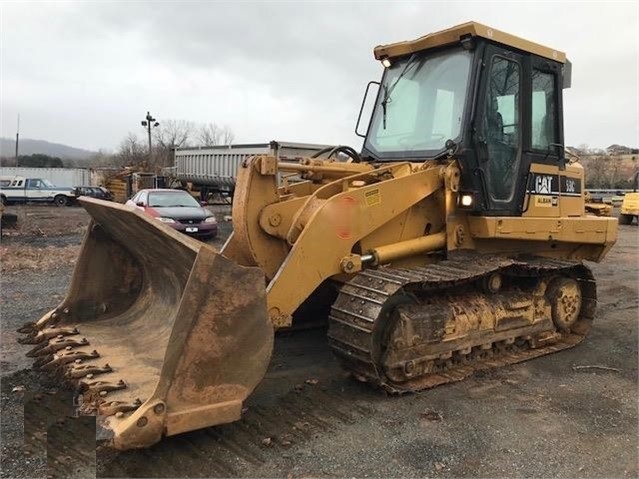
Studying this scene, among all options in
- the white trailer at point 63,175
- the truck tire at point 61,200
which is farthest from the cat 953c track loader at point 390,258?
the white trailer at point 63,175

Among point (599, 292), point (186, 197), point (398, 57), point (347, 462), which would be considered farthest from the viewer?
point (186, 197)

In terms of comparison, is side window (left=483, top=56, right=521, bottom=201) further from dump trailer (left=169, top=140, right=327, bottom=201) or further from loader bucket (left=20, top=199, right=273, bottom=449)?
dump trailer (left=169, top=140, right=327, bottom=201)

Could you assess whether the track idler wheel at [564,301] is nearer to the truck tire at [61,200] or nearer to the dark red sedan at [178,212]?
the dark red sedan at [178,212]

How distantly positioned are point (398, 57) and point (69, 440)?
15.6ft

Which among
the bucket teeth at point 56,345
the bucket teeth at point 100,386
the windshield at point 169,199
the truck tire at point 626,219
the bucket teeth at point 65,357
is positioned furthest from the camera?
the truck tire at point 626,219

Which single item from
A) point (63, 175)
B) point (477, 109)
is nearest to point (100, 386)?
point (477, 109)

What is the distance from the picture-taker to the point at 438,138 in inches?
222

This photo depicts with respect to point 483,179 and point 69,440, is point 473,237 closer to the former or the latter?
point 483,179

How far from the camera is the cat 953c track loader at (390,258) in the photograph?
372 centimetres

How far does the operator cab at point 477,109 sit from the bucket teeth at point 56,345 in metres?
3.37

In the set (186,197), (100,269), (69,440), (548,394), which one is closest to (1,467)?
(69,440)

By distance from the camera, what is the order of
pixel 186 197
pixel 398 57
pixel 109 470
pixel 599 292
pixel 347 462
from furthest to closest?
pixel 186 197
pixel 599 292
pixel 398 57
pixel 347 462
pixel 109 470

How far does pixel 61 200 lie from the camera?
34.1 m

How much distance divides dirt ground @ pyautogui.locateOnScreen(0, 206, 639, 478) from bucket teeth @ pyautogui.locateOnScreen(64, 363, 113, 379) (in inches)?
10.2
